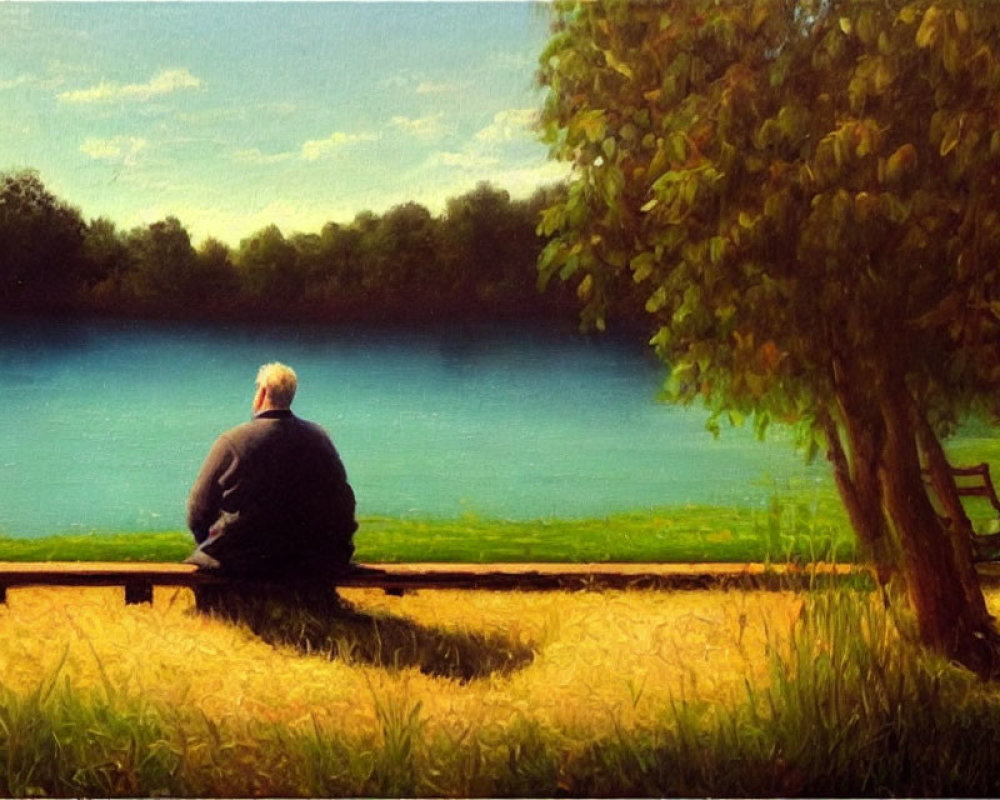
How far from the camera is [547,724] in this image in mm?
4266

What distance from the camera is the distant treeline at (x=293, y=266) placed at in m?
4.99

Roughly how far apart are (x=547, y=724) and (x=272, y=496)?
174 centimetres

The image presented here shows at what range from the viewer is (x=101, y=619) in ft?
17.3

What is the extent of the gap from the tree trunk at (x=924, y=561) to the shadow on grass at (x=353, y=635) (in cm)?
171

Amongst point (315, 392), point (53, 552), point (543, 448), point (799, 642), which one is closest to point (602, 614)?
point (543, 448)

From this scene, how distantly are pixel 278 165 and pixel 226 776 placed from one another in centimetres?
254

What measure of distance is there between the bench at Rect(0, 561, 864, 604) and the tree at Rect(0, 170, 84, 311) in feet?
4.61

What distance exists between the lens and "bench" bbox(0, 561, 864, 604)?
5.39 meters

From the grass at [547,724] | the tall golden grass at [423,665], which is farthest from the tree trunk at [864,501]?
the tall golden grass at [423,665]

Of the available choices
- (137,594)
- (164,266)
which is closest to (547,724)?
(137,594)

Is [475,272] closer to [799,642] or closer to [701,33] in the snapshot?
[701,33]

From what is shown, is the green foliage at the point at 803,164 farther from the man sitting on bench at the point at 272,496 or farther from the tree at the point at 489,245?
the man sitting on bench at the point at 272,496

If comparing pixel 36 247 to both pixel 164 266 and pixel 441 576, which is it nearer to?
pixel 164 266

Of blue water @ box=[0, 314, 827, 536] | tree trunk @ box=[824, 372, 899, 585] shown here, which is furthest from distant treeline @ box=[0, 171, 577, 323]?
tree trunk @ box=[824, 372, 899, 585]
